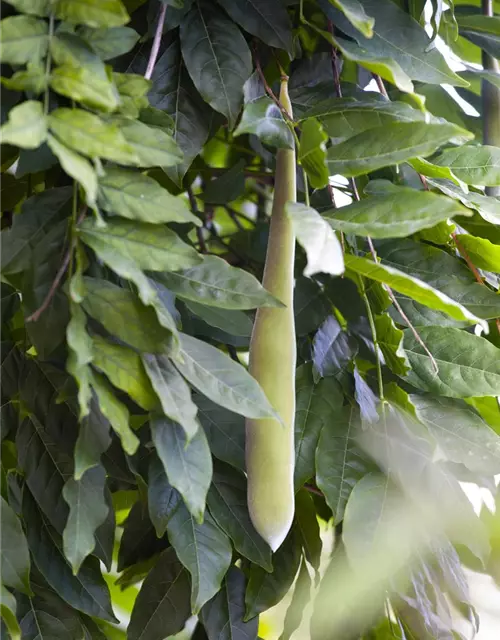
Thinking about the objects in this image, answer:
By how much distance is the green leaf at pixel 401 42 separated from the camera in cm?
42

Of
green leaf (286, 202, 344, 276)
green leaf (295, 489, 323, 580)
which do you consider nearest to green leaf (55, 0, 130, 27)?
green leaf (286, 202, 344, 276)

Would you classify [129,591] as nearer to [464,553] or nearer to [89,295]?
[464,553]

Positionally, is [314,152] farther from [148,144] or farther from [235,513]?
[235,513]

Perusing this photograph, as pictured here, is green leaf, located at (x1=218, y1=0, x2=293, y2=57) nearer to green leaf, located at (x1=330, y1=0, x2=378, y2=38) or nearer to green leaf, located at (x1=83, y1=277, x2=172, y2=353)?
green leaf, located at (x1=330, y1=0, x2=378, y2=38)

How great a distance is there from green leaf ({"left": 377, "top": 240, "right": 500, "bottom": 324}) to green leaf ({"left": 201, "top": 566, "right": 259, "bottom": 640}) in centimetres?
22

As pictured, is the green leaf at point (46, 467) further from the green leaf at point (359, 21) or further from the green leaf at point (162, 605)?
the green leaf at point (359, 21)

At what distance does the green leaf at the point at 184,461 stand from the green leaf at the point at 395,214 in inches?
4.9

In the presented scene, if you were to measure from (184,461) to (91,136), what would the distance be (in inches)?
6.2

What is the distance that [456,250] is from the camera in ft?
1.64

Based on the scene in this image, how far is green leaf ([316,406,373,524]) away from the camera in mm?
430

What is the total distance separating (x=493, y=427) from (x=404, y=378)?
0.09 metres

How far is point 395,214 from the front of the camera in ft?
1.08

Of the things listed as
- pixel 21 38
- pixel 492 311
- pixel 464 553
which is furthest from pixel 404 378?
pixel 21 38

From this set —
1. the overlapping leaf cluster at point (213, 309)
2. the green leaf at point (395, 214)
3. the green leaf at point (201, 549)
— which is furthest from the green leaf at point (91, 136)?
the green leaf at point (201, 549)
